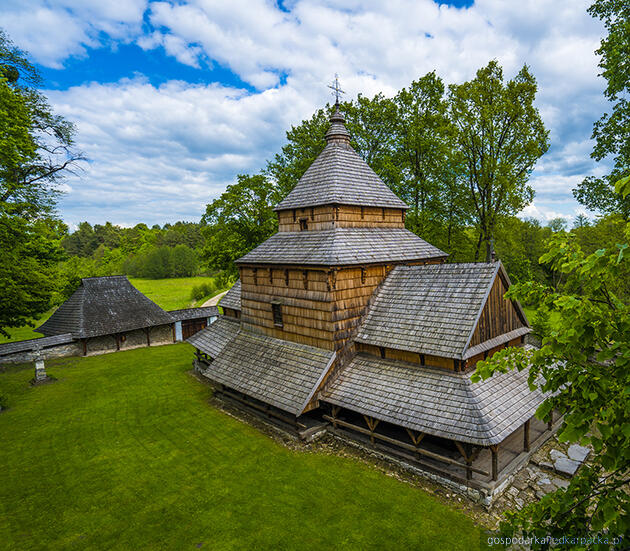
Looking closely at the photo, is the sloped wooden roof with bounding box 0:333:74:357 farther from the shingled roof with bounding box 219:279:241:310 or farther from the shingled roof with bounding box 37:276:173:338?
the shingled roof with bounding box 219:279:241:310

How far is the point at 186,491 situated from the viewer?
9.80 m

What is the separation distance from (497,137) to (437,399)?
1670 centimetres

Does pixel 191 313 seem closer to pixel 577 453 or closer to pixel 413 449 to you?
pixel 413 449

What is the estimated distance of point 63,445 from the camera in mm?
12188

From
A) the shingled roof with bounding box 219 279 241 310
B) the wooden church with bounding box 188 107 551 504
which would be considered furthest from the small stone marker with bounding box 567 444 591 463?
the shingled roof with bounding box 219 279 241 310

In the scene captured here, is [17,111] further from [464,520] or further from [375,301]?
[464,520]

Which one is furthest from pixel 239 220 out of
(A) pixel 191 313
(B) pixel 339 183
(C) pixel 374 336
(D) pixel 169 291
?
(D) pixel 169 291

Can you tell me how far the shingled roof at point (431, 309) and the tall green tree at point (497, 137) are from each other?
990 centimetres

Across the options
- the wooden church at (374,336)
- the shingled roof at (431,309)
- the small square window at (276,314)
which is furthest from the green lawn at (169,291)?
the shingled roof at (431,309)

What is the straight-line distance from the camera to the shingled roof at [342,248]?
12.7 m

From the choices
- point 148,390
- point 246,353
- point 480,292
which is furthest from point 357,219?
point 148,390

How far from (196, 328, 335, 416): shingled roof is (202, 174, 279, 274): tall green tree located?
12.9 meters

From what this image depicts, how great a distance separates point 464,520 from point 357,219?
34.7ft

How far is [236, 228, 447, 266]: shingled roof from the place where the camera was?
41.5 ft
